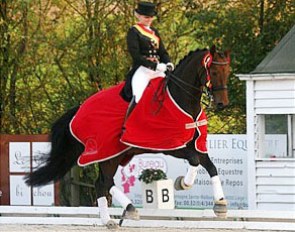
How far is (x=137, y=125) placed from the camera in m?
10.8

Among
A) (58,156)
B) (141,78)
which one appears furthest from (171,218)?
(141,78)

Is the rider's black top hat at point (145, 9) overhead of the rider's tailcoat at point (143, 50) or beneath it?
overhead

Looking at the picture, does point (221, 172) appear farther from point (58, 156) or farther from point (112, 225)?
point (112, 225)

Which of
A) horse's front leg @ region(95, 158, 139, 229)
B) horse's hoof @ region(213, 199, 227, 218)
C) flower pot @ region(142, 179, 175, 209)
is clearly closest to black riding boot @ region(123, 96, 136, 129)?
horse's front leg @ region(95, 158, 139, 229)

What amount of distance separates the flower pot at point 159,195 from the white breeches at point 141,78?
3.42 m

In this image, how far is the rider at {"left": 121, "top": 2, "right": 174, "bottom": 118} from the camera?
10.9 meters

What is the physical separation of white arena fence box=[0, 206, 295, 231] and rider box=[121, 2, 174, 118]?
152 cm

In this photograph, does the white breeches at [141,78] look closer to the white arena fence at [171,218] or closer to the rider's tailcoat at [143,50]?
the rider's tailcoat at [143,50]

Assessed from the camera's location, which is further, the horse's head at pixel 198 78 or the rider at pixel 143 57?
the rider at pixel 143 57

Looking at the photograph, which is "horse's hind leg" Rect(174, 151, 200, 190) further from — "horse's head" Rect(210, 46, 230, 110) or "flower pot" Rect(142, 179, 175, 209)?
"flower pot" Rect(142, 179, 175, 209)

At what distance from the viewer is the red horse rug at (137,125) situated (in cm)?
1068

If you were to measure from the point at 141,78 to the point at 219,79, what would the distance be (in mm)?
953

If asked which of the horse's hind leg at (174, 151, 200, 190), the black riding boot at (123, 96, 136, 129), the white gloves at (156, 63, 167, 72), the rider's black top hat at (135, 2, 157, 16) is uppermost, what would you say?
the rider's black top hat at (135, 2, 157, 16)

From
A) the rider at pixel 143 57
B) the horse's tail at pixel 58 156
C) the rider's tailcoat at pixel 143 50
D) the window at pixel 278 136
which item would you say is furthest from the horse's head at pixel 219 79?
the window at pixel 278 136
